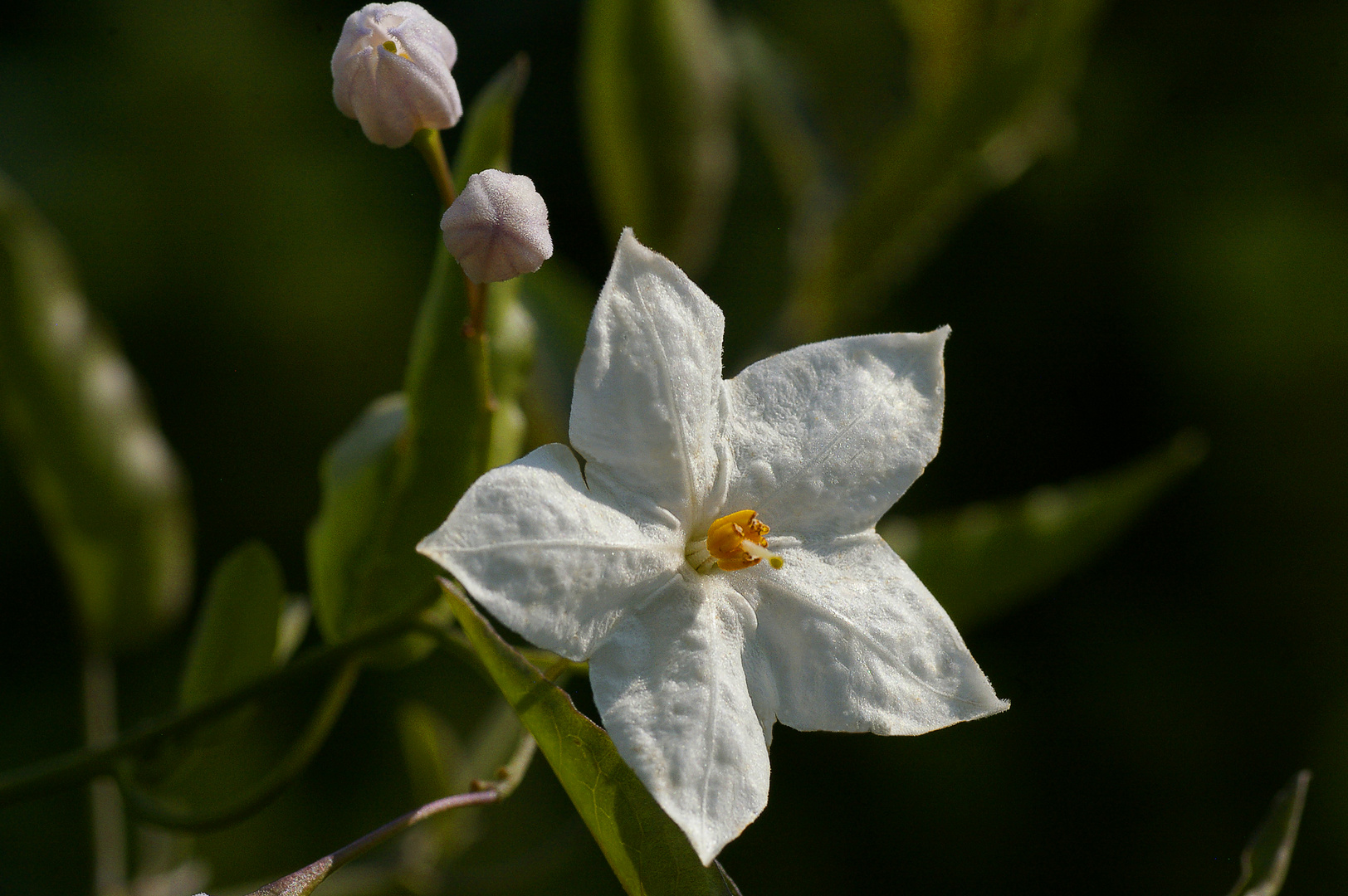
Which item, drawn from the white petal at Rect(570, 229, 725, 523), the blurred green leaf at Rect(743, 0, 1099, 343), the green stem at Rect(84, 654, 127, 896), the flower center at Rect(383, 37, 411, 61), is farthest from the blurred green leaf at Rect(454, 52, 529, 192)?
the green stem at Rect(84, 654, 127, 896)

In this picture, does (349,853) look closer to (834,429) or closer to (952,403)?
(834,429)

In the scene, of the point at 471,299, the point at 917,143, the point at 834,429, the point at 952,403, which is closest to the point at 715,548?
the point at 834,429

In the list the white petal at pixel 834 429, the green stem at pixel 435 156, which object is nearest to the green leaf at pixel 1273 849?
the white petal at pixel 834 429

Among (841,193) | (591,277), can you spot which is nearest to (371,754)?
(591,277)

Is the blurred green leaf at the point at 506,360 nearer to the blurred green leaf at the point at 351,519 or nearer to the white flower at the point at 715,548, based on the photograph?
the blurred green leaf at the point at 351,519

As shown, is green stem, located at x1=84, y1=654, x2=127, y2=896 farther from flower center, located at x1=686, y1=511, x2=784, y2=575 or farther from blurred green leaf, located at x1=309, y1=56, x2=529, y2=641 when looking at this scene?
flower center, located at x1=686, y1=511, x2=784, y2=575

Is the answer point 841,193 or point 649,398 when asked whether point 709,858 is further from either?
point 841,193
